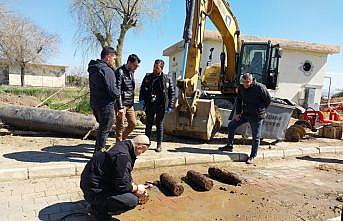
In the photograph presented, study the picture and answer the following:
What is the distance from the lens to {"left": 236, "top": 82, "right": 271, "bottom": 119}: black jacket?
21.6ft

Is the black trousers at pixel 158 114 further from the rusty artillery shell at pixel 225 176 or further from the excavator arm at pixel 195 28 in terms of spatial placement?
the rusty artillery shell at pixel 225 176

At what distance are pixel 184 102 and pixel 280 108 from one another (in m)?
2.68

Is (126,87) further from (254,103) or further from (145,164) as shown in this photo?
(254,103)

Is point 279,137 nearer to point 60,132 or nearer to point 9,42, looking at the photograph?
point 60,132

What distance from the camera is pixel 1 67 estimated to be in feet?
157

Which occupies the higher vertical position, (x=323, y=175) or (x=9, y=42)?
(x=9, y=42)

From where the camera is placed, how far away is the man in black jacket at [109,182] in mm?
3129

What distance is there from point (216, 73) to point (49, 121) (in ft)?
21.6

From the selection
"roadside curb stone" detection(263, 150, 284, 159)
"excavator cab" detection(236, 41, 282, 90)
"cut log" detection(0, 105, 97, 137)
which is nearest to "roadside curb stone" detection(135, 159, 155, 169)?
"cut log" detection(0, 105, 97, 137)

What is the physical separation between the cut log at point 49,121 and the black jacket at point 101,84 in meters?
2.16

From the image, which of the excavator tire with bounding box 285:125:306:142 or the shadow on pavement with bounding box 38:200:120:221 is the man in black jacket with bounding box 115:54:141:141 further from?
the excavator tire with bounding box 285:125:306:142

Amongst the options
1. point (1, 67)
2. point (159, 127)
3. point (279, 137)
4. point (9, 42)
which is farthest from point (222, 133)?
point (1, 67)

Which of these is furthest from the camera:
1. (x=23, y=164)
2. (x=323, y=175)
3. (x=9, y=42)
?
(x=9, y=42)

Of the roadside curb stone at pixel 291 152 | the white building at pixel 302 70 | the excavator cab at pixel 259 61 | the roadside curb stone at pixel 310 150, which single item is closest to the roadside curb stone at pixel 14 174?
the roadside curb stone at pixel 291 152
